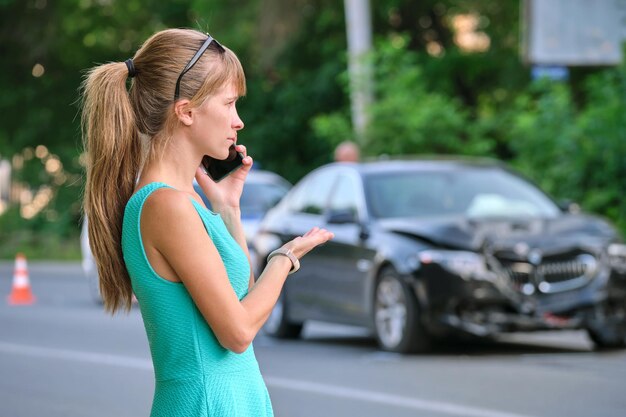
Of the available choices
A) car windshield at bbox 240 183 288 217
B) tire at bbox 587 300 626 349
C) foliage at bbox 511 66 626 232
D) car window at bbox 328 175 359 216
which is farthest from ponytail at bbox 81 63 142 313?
foliage at bbox 511 66 626 232

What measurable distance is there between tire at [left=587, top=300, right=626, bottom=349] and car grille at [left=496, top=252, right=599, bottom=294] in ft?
0.99

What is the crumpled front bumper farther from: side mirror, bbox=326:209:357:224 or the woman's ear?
the woman's ear

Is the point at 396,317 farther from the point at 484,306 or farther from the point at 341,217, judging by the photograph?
the point at 341,217

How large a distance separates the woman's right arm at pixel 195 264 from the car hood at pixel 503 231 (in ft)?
29.6

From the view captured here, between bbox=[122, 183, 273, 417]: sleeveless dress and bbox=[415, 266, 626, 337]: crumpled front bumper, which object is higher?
bbox=[122, 183, 273, 417]: sleeveless dress

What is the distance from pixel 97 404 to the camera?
10.1m

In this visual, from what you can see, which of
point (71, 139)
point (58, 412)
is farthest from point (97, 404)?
point (71, 139)

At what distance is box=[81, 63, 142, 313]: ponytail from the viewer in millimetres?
3486

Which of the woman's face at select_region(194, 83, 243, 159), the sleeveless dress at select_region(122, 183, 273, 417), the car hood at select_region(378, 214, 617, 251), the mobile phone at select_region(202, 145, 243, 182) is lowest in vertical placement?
the car hood at select_region(378, 214, 617, 251)

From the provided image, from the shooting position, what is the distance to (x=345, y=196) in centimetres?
1391

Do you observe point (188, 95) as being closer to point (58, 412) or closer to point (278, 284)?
point (278, 284)

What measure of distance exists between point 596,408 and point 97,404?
3.15 meters

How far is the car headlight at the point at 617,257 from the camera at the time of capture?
12562mm

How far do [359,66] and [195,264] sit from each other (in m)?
22.5
